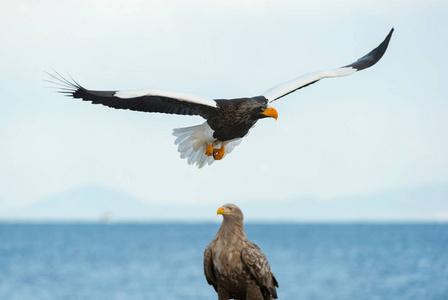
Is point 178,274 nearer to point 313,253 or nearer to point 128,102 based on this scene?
point 313,253

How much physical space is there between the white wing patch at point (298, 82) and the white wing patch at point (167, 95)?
0.78 m

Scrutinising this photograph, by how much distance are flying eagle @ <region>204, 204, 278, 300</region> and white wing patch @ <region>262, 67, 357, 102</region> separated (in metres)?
1.98

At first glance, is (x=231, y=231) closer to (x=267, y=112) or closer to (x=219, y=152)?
(x=267, y=112)

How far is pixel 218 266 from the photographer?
24.3 ft

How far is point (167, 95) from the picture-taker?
8.30 metres

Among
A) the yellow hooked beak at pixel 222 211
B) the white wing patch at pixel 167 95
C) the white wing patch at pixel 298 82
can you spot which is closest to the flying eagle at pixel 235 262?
the yellow hooked beak at pixel 222 211

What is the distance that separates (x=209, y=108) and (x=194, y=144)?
35.3 inches

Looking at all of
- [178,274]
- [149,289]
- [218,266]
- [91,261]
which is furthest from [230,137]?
[91,261]

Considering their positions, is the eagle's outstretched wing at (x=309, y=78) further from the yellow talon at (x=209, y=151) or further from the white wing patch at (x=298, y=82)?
the yellow talon at (x=209, y=151)

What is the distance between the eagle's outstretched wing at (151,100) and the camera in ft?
26.3

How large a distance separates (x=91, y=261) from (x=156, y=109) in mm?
47763

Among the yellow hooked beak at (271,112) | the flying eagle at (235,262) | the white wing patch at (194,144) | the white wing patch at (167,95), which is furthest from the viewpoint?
the white wing patch at (194,144)

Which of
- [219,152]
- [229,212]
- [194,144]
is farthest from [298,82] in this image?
[229,212]

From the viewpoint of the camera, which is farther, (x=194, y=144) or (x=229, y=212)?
(x=194, y=144)
